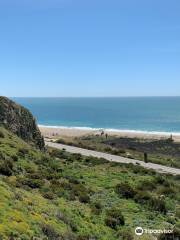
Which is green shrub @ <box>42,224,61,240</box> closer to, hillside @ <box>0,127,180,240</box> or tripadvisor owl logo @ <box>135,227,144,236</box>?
hillside @ <box>0,127,180,240</box>

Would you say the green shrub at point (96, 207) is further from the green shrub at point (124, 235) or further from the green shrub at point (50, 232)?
the green shrub at point (50, 232)

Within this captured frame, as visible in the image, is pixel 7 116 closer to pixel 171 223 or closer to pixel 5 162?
pixel 5 162

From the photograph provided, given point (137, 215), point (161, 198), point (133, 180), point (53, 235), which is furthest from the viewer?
point (133, 180)

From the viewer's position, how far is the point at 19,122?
106 feet

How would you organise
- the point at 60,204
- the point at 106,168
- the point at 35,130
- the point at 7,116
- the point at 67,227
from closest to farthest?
1. the point at 67,227
2. the point at 60,204
3. the point at 106,168
4. the point at 7,116
5. the point at 35,130

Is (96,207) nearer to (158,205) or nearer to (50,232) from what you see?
(158,205)

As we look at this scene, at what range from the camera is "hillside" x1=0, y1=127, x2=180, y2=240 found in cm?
1152

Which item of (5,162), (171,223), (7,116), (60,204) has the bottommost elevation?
(171,223)

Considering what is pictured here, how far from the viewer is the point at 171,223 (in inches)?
625

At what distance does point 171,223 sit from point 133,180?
8.63 metres

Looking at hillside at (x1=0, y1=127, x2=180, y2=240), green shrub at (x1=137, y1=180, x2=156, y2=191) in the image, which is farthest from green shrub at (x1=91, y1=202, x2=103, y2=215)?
green shrub at (x1=137, y1=180, x2=156, y2=191)

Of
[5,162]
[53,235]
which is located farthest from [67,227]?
[5,162]

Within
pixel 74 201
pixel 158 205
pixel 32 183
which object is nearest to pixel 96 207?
pixel 74 201

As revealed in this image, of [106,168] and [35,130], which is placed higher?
[35,130]
